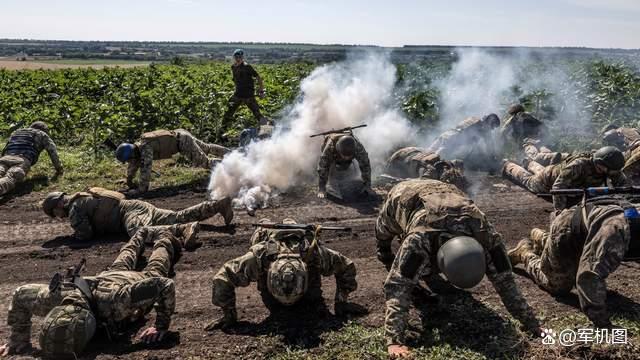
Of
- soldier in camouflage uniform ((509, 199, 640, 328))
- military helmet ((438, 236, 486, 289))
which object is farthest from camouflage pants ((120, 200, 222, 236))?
soldier in camouflage uniform ((509, 199, 640, 328))

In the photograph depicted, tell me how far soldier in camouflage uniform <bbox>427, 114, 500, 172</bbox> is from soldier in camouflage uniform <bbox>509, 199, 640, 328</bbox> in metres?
7.07

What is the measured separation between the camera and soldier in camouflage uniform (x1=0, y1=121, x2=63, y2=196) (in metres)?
12.6

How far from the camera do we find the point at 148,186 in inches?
503

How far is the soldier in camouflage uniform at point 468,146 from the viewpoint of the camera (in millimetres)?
14539

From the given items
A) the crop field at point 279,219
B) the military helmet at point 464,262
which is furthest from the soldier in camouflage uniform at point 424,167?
the military helmet at point 464,262

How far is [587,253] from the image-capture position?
20.7ft

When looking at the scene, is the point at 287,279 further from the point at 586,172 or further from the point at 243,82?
the point at 243,82

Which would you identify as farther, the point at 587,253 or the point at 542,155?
the point at 542,155

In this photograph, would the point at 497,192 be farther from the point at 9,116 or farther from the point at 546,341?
the point at 9,116

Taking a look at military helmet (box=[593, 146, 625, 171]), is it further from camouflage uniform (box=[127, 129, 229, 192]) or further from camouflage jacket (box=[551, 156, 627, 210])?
camouflage uniform (box=[127, 129, 229, 192])

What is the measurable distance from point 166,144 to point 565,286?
9.23 m

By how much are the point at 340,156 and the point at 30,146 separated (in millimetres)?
7764

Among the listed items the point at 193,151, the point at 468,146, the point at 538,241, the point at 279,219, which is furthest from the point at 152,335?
the point at 468,146

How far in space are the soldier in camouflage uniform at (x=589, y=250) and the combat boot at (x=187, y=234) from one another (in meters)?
5.51
